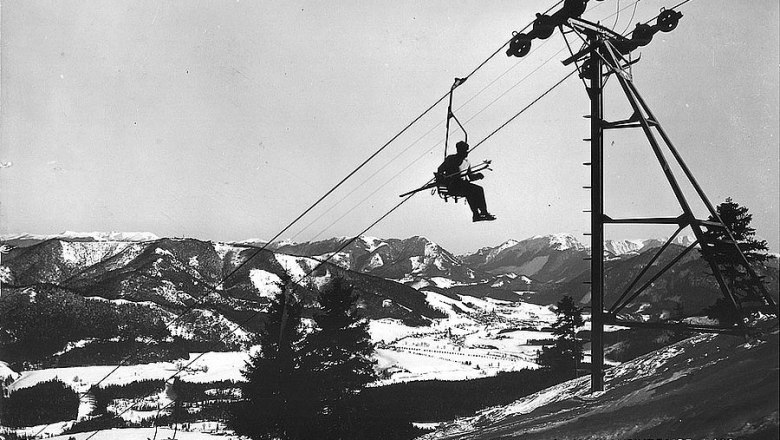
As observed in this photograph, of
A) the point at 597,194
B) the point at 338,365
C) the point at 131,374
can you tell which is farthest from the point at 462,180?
the point at 131,374

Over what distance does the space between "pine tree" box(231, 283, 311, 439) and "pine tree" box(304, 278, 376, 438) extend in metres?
0.83

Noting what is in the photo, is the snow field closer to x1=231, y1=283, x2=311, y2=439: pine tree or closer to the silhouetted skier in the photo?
x1=231, y1=283, x2=311, y2=439: pine tree

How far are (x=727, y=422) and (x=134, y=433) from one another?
2909 cm

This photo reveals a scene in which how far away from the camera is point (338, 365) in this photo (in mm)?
24719

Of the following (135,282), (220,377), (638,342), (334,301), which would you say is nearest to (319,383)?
(334,301)

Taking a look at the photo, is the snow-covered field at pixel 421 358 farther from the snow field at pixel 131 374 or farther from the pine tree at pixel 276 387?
the pine tree at pixel 276 387

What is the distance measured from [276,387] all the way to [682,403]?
20.0m

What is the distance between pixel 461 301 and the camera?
3196 inches

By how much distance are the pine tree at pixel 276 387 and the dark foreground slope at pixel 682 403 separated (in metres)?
13.0

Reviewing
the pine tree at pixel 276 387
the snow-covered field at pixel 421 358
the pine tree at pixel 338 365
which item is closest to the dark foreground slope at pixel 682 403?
the pine tree at pixel 338 365

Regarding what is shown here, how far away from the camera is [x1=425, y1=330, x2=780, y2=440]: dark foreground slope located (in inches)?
257

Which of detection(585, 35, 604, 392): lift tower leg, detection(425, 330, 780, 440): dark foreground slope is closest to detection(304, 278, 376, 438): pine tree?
detection(425, 330, 780, 440): dark foreground slope

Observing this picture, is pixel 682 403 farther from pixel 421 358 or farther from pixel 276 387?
pixel 421 358

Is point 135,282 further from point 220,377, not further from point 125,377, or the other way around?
point 220,377
